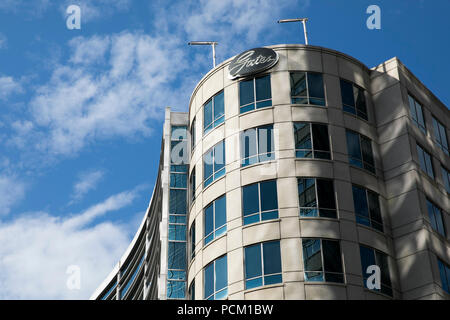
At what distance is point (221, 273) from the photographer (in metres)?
40.2

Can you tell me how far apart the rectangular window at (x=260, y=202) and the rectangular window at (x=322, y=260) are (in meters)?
2.82

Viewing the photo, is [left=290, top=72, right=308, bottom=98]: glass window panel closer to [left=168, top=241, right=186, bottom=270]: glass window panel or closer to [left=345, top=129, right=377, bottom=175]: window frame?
Answer: [left=345, top=129, right=377, bottom=175]: window frame

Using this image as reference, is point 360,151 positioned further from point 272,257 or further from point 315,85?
point 272,257

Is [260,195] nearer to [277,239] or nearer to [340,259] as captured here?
[277,239]

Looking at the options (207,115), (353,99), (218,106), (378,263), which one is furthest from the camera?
(207,115)

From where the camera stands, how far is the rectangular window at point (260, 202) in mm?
40281

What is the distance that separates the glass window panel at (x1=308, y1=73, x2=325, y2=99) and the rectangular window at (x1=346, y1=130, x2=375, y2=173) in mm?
3141

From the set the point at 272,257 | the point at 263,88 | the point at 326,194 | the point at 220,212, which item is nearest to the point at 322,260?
the point at 272,257

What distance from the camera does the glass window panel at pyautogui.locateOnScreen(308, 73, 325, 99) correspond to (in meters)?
44.3

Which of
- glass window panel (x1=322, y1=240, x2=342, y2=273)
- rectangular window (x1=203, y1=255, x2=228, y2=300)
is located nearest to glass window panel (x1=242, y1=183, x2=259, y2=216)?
rectangular window (x1=203, y1=255, x2=228, y2=300)

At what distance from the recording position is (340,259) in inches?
1522

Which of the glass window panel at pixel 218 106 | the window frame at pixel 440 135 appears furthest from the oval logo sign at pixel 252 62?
the window frame at pixel 440 135

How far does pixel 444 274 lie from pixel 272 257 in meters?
11.2
